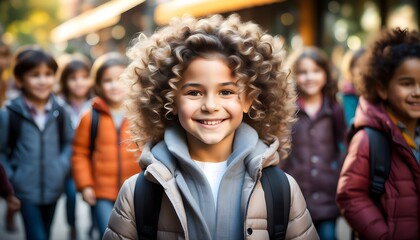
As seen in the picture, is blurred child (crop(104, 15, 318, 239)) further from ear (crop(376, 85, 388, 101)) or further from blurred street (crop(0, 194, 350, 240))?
blurred street (crop(0, 194, 350, 240))

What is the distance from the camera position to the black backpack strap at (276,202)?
8.04ft

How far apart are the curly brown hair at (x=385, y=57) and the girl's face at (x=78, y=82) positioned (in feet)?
14.3

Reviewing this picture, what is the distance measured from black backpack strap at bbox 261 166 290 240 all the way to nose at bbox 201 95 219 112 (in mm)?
370

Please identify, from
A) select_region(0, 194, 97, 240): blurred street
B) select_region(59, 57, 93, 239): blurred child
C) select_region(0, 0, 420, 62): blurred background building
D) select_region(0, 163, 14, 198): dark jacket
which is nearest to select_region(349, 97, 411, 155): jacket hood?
select_region(0, 163, 14, 198): dark jacket

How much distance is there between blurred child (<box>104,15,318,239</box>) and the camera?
96.0 inches

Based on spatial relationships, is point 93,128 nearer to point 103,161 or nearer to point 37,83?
point 103,161

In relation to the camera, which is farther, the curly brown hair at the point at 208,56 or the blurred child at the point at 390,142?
the blurred child at the point at 390,142

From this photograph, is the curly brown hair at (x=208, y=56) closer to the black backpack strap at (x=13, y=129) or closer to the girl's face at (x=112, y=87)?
the girl's face at (x=112, y=87)

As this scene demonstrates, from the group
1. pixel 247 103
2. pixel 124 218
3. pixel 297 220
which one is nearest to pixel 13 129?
pixel 124 218

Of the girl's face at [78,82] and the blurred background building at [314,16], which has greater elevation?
the blurred background building at [314,16]

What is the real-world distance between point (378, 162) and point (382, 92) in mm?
486

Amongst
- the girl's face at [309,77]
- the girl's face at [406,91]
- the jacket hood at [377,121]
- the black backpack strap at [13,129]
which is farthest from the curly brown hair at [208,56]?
the black backpack strap at [13,129]

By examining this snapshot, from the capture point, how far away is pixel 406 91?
3.25m

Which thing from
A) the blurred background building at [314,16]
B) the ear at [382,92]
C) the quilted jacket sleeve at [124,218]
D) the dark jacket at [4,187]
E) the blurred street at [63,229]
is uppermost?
the blurred background building at [314,16]
